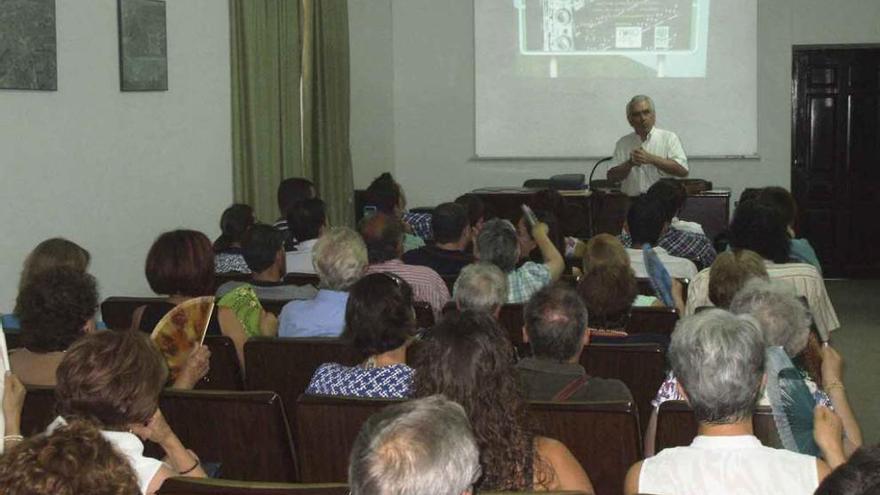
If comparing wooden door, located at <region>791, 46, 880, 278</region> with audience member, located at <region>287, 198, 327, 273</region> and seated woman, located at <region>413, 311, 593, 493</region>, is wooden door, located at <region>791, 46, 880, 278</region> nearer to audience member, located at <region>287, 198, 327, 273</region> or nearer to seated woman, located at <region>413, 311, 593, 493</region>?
audience member, located at <region>287, 198, 327, 273</region>

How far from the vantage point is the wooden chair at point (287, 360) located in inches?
159

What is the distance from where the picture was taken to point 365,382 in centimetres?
349

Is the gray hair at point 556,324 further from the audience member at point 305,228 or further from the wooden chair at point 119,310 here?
the audience member at point 305,228

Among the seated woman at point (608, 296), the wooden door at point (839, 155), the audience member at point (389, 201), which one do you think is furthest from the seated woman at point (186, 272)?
the wooden door at point (839, 155)

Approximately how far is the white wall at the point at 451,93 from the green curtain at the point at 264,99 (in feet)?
5.20

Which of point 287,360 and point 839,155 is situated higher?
point 839,155

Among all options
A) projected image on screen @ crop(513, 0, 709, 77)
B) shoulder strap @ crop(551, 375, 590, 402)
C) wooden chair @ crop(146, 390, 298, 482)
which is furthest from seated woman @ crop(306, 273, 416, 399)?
projected image on screen @ crop(513, 0, 709, 77)

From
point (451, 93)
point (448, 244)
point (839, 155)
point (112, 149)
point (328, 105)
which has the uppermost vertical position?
point (451, 93)

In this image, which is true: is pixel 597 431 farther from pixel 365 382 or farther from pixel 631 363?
pixel 631 363

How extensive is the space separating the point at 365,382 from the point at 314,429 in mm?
359

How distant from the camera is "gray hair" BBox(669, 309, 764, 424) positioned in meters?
2.62

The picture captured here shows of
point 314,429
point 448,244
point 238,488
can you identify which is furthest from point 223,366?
point 448,244

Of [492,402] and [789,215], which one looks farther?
[789,215]

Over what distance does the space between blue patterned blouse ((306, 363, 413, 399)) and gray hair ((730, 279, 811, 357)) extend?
926mm
